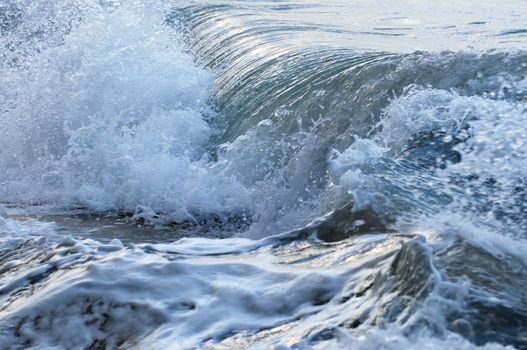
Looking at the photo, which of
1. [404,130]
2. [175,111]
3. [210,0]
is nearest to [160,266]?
[404,130]

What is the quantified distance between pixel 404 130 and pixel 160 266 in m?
2.08

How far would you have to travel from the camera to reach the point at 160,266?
349 cm

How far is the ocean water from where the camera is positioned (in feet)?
9.50

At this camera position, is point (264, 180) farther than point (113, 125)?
No

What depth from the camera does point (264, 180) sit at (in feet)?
19.6

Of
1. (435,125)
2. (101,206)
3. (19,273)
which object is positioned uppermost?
(435,125)

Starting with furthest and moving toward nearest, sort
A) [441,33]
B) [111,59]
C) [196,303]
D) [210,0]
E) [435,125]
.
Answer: [210,0], [441,33], [111,59], [435,125], [196,303]

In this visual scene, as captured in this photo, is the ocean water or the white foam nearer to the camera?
the ocean water

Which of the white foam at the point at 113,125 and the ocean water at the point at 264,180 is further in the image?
the white foam at the point at 113,125

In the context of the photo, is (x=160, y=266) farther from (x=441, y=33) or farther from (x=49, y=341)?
(x=441, y=33)

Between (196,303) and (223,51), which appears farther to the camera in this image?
(223,51)

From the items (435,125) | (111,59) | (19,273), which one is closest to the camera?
(19,273)

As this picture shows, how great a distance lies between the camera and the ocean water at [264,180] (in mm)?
2895

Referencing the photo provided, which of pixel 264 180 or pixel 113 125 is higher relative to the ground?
pixel 113 125
